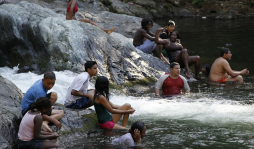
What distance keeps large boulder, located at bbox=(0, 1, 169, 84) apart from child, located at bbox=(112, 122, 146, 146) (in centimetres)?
471

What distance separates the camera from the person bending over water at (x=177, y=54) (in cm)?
1302

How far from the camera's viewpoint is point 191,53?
17188mm

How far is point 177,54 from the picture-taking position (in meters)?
13.7

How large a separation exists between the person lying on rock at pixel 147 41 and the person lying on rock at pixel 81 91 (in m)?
5.45

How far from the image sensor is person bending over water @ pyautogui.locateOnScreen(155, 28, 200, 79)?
42.7ft

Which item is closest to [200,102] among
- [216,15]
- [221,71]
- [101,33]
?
[221,71]

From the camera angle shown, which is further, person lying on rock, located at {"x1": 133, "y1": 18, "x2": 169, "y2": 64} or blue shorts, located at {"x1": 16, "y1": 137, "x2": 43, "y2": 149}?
person lying on rock, located at {"x1": 133, "y1": 18, "x2": 169, "y2": 64}

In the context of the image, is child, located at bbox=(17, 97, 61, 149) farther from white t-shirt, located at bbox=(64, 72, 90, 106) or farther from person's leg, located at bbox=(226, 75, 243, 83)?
person's leg, located at bbox=(226, 75, 243, 83)

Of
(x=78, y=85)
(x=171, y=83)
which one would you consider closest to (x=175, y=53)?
(x=171, y=83)

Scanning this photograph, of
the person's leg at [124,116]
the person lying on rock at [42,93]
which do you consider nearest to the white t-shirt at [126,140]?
the person's leg at [124,116]

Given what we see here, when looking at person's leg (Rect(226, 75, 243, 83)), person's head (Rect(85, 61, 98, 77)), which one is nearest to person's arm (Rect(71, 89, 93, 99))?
person's head (Rect(85, 61, 98, 77))

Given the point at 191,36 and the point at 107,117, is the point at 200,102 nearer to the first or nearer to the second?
the point at 107,117

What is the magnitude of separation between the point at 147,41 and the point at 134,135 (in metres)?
7.29

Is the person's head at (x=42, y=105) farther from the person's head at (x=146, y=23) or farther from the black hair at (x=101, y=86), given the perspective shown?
the person's head at (x=146, y=23)
